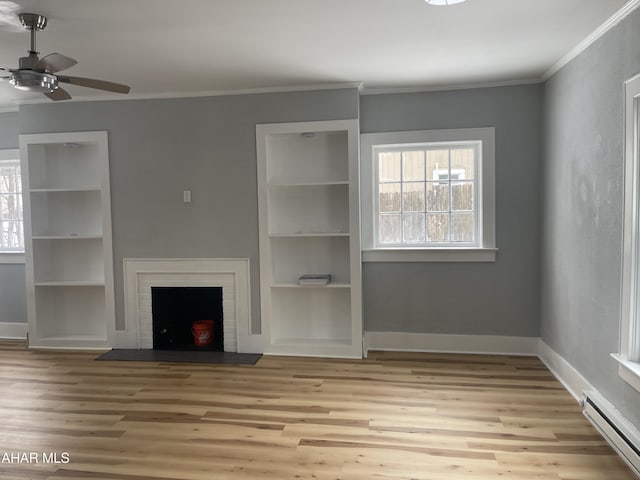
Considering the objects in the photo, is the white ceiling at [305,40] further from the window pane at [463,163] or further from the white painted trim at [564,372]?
the white painted trim at [564,372]

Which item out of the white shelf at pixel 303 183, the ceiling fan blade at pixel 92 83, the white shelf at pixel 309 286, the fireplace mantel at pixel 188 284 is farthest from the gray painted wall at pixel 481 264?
the ceiling fan blade at pixel 92 83

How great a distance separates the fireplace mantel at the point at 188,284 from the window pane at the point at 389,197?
143 cm

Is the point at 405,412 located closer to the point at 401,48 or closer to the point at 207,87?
the point at 401,48

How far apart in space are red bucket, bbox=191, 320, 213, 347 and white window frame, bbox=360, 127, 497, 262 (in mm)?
1719

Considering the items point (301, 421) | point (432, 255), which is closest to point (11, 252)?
point (301, 421)

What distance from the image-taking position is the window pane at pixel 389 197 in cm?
444

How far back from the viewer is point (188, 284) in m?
4.45

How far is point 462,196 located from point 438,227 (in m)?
0.36

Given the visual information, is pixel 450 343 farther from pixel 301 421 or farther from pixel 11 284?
pixel 11 284

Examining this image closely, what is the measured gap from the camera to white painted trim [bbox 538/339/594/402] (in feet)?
10.5

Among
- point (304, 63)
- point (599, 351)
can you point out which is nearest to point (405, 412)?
point (599, 351)

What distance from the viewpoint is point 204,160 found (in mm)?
4328

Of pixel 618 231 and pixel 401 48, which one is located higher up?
pixel 401 48

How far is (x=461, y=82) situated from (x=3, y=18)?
3.41m
